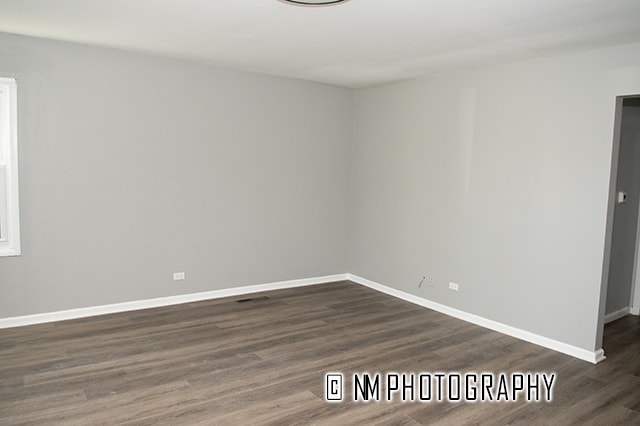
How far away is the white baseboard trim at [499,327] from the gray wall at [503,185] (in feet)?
0.18

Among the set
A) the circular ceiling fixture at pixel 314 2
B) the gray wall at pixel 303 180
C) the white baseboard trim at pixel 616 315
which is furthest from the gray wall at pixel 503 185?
the circular ceiling fixture at pixel 314 2

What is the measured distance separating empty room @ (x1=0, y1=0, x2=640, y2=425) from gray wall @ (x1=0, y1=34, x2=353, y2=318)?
0.02 meters

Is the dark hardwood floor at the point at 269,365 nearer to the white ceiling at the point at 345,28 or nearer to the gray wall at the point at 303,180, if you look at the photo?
the gray wall at the point at 303,180

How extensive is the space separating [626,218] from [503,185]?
1461 millimetres

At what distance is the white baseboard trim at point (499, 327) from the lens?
3.91 m

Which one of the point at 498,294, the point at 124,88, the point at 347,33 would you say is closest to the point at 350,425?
the point at 498,294

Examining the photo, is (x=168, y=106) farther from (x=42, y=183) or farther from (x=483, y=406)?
(x=483, y=406)

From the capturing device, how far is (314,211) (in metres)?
6.00

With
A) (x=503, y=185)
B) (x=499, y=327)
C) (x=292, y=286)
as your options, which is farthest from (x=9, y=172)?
(x=499, y=327)

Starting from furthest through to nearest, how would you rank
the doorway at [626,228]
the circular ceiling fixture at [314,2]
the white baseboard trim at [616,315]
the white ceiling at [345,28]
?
the white baseboard trim at [616,315] → the doorway at [626,228] → the white ceiling at [345,28] → the circular ceiling fixture at [314,2]

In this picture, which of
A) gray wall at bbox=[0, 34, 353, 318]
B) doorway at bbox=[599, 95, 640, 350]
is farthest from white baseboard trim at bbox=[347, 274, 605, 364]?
gray wall at bbox=[0, 34, 353, 318]

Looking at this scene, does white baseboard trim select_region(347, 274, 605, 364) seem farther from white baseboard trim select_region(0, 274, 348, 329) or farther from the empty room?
white baseboard trim select_region(0, 274, 348, 329)

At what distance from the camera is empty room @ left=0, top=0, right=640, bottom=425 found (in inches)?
125

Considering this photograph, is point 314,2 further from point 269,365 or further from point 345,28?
point 269,365
